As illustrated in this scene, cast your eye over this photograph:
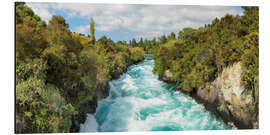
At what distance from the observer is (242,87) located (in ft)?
13.6

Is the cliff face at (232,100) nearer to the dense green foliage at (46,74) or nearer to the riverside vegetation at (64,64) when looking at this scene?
the riverside vegetation at (64,64)

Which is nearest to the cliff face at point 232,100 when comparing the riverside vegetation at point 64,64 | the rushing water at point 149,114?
Answer: the riverside vegetation at point 64,64

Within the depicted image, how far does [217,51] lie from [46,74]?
16.8ft

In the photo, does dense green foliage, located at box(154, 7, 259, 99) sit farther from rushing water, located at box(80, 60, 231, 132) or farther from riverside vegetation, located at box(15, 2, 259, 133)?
rushing water, located at box(80, 60, 231, 132)

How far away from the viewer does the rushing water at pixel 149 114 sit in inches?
192

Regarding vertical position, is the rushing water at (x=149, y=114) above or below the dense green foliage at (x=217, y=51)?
below

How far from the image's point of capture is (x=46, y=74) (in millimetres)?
3709

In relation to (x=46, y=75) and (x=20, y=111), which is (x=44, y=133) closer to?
(x=20, y=111)

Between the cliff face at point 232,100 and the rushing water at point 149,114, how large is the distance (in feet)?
1.05

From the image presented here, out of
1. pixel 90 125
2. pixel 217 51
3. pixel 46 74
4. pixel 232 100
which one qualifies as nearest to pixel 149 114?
pixel 90 125

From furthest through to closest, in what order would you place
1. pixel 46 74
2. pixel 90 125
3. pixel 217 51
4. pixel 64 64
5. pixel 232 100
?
pixel 217 51
pixel 90 125
pixel 232 100
pixel 64 64
pixel 46 74

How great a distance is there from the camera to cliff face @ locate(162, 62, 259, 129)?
3.98 metres

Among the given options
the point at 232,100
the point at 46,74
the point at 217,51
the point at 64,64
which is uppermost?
the point at 217,51

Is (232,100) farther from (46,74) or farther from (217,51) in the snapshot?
(46,74)
